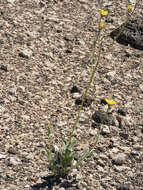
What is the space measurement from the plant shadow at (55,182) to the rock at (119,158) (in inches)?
18.0

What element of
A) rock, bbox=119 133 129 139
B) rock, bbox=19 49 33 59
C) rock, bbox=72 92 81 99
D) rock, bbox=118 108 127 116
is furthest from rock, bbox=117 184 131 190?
rock, bbox=19 49 33 59

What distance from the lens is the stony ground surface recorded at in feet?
11.4

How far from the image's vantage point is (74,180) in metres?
3.42

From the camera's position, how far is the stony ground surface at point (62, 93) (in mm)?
3475

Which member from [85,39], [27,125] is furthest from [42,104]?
[85,39]

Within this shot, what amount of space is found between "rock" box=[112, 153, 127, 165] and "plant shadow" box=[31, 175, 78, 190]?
1.50 ft

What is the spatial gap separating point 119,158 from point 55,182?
0.68 m

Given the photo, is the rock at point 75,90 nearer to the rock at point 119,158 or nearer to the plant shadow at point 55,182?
the rock at point 119,158

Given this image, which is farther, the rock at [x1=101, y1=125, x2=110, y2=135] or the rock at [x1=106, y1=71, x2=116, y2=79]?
the rock at [x1=106, y1=71, x2=116, y2=79]

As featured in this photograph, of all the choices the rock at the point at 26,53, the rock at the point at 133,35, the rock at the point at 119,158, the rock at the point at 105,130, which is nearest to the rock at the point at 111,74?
the rock at the point at 133,35

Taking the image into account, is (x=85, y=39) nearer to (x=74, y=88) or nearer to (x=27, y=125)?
(x=74, y=88)

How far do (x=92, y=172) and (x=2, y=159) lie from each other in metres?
0.81

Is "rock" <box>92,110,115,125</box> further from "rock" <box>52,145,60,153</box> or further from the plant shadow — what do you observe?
the plant shadow

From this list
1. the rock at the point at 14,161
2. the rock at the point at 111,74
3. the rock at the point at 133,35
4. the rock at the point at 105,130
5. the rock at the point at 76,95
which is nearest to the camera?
the rock at the point at 14,161
